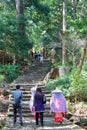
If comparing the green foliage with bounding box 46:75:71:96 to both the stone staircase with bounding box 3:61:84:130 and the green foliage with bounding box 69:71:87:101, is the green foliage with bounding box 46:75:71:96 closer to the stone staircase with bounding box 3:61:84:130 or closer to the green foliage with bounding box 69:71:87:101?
the stone staircase with bounding box 3:61:84:130

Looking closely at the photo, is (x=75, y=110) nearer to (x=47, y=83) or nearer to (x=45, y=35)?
(x=47, y=83)

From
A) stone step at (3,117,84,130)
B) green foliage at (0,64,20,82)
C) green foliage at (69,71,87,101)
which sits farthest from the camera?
green foliage at (0,64,20,82)

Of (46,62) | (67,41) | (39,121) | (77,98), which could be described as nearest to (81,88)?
(77,98)

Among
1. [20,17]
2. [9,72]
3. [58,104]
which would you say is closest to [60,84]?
[9,72]

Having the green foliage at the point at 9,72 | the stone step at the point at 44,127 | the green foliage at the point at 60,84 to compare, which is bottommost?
→ the stone step at the point at 44,127

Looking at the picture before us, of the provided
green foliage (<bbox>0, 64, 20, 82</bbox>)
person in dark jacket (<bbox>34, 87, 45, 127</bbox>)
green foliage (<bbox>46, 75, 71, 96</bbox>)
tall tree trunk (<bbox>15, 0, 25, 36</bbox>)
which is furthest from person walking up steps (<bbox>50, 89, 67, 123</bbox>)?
tall tree trunk (<bbox>15, 0, 25, 36</bbox>)

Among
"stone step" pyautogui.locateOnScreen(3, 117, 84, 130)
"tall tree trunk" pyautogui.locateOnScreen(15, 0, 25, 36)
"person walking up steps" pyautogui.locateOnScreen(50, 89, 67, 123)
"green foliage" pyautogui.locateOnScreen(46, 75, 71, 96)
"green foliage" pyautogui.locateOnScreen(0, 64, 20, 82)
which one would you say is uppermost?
"tall tree trunk" pyautogui.locateOnScreen(15, 0, 25, 36)

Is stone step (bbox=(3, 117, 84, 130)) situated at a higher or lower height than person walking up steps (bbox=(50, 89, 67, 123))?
lower

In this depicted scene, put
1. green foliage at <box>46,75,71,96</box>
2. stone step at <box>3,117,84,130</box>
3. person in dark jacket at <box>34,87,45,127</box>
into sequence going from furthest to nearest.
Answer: green foliage at <box>46,75,71,96</box>
person in dark jacket at <box>34,87,45,127</box>
stone step at <box>3,117,84,130</box>

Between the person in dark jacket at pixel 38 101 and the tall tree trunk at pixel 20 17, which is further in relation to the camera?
the tall tree trunk at pixel 20 17

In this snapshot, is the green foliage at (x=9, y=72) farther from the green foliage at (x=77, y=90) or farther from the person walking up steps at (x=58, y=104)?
the person walking up steps at (x=58, y=104)

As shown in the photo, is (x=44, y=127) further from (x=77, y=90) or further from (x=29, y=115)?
(x=77, y=90)

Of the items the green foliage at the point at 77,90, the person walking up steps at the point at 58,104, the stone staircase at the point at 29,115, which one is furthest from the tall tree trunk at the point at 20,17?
the person walking up steps at the point at 58,104

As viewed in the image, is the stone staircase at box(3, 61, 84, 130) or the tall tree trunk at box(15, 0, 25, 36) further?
the tall tree trunk at box(15, 0, 25, 36)
